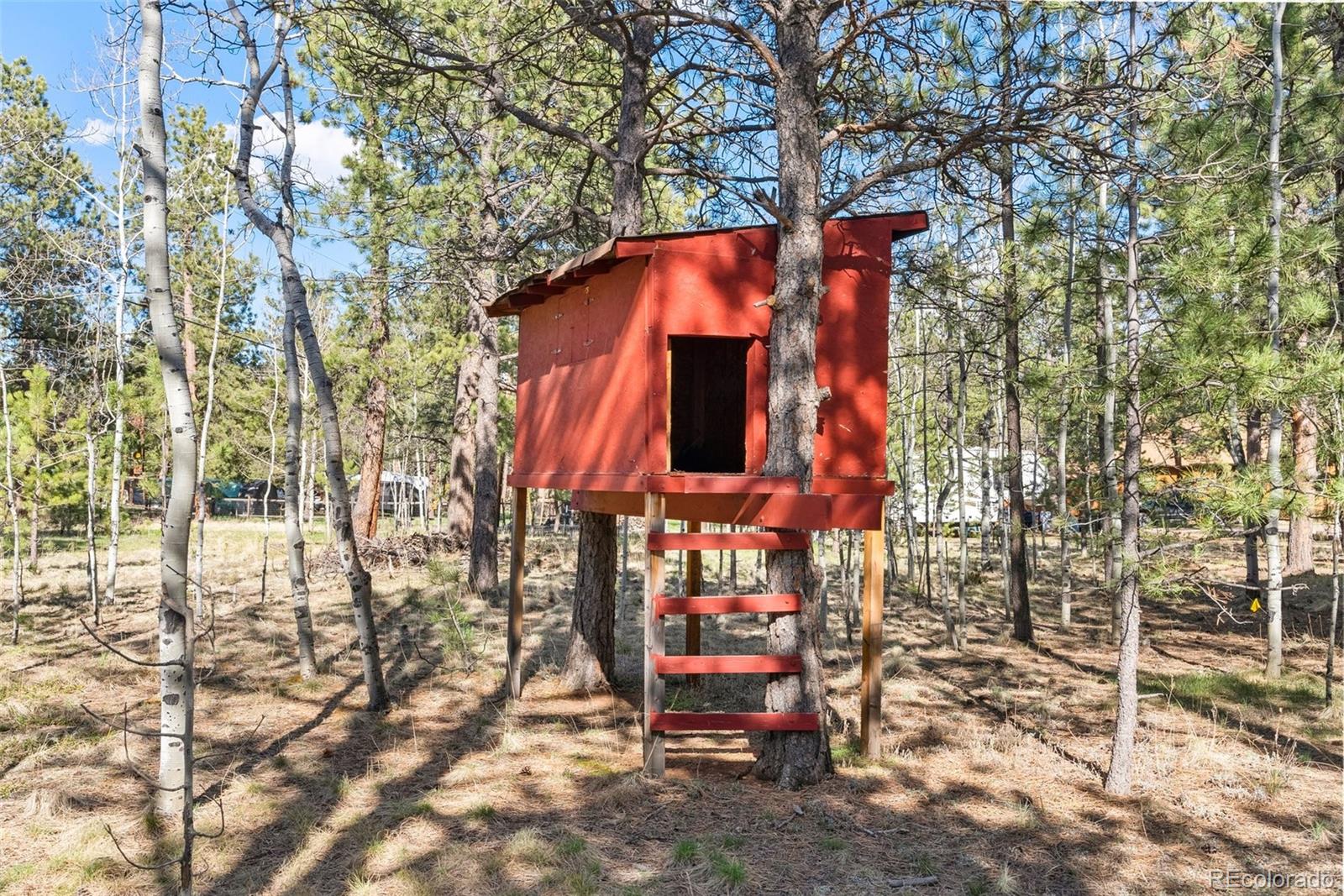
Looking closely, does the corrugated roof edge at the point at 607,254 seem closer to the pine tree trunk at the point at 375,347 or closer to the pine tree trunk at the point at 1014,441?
the pine tree trunk at the point at 375,347

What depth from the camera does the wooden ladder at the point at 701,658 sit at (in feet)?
22.6

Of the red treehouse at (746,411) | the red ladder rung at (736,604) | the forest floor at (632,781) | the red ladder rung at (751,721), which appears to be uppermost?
the red treehouse at (746,411)

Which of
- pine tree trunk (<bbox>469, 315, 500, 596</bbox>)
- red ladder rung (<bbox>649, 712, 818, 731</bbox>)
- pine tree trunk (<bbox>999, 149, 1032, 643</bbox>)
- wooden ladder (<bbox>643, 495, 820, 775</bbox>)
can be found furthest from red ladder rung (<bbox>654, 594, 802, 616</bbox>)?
pine tree trunk (<bbox>469, 315, 500, 596</bbox>)

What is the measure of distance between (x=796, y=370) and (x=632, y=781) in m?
3.61

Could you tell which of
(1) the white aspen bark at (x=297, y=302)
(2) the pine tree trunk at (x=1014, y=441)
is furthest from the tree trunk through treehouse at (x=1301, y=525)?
(1) the white aspen bark at (x=297, y=302)

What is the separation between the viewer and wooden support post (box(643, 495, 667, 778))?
7.12 m

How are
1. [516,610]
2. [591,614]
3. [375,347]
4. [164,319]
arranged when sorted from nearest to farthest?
[164,319]
[516,610]
[591,614]
[375,347]

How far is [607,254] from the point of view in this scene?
7402 millimetres

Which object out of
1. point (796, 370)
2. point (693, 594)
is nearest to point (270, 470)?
point (693, 594)

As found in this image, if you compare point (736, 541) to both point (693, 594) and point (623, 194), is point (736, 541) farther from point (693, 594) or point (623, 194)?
point (623, 194)

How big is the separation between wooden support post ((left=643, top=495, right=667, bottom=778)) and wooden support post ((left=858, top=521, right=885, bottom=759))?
6.39ft

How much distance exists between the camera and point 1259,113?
1025 centimetres

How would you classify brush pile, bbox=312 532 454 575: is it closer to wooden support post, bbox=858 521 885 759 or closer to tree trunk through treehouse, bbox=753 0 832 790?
wooden support post, bbox=858 521 885 759

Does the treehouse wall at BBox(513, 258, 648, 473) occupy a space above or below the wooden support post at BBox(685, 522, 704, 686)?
above
